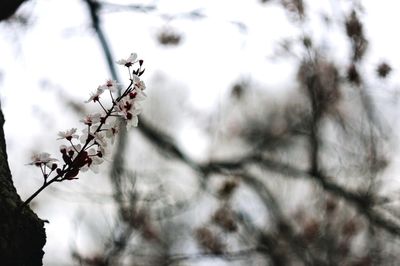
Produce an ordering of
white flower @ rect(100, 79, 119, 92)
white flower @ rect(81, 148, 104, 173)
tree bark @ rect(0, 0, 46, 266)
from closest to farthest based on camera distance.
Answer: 1. tree bark @ rect(0, 0, 46, 266)
2. white flower @ rect(81, 148, 104, 173)
3. white flower @ rect(100, 79, 119, 92)

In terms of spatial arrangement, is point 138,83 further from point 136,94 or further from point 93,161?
point 93,161

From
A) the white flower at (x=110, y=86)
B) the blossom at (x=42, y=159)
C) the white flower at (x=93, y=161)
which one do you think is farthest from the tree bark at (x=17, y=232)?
the white flower at (x=110, y=86)

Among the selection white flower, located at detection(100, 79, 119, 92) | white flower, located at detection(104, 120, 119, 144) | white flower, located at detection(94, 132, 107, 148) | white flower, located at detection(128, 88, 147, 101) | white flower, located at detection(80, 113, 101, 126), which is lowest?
white flower, located at detection(94, 132, 107, 148)

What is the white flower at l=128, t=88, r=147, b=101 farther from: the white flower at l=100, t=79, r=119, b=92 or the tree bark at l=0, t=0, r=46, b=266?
the tree bark at l=0, t=0, r=46, b=266

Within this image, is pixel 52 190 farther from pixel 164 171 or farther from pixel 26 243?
pixel 26 243

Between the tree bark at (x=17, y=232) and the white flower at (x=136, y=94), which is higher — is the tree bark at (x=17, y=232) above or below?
below

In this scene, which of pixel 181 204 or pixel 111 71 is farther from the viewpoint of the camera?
pixel 181 204

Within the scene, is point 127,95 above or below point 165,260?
below

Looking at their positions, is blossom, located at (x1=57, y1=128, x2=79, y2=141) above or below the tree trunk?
above

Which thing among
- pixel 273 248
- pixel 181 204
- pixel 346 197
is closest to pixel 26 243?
pixel 346 197

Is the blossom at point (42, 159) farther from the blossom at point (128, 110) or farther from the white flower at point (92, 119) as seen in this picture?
the blossom at point (128, 110)

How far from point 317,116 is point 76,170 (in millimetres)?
4231

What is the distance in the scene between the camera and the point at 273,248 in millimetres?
6309

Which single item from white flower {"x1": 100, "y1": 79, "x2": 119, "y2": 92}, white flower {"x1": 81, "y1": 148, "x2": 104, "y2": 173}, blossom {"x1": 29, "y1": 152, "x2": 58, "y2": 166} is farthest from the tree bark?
white flower {"x1": 100, "y1": 79, "x2": 119, "y2": 92}
